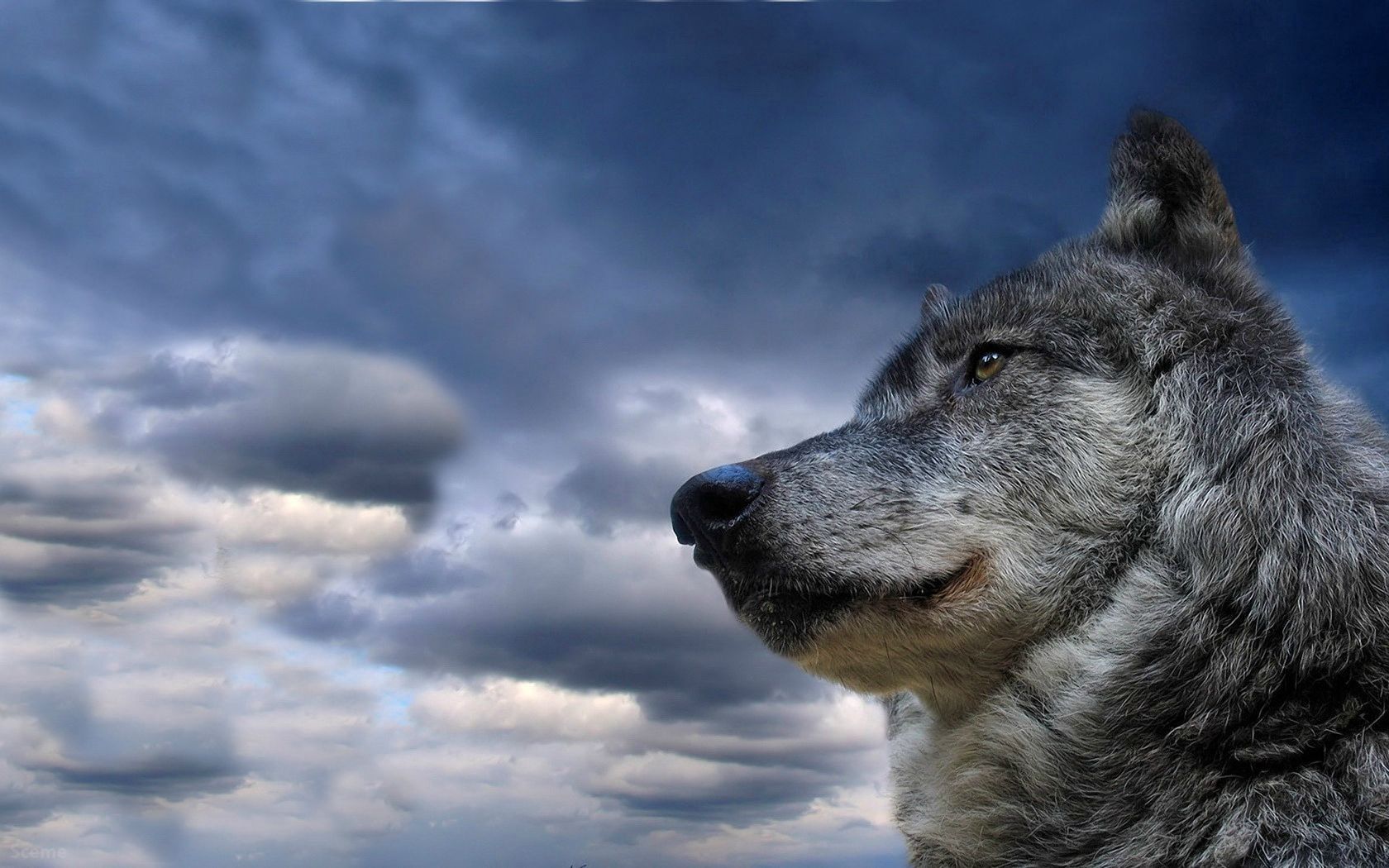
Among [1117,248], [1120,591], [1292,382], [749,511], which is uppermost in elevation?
[1117,248]

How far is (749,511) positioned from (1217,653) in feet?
5.58

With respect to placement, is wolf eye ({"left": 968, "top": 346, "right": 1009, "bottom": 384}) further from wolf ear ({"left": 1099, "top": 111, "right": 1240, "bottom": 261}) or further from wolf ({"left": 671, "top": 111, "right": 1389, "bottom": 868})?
wolf ear ({"left": 1099, "top": 111, "right": 1240, "bottom": 261})

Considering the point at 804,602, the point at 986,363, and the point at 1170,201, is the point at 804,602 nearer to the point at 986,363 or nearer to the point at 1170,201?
the point at 986,363

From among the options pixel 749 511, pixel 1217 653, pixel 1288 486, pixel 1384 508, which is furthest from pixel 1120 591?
pixel 749 511

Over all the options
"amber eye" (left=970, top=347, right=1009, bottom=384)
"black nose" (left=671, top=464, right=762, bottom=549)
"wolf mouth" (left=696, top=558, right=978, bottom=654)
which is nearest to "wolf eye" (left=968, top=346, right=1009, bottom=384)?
"amber eye" (left=970, top=347, right=1009, bottom=384)

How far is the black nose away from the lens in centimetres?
418

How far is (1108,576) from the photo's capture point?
412 centimetres

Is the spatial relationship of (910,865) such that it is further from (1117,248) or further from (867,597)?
(1117,248)

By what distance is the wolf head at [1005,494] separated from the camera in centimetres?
412

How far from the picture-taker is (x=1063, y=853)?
3943 millimetres

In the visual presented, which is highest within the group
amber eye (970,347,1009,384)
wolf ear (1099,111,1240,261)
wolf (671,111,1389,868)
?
wolf ear (1099,111,1240,261)

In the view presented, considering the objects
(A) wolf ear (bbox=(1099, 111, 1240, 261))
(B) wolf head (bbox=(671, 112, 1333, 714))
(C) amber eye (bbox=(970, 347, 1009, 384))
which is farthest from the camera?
(A) wolf ear (bbox=(1099, 111, 1240, 261))

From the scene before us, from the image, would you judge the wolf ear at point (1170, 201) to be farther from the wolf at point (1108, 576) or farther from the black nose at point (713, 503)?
the black nose at point (713, 503)

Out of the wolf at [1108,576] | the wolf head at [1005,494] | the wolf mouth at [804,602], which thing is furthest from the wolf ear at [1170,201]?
the wolf mouth at [804,602]
